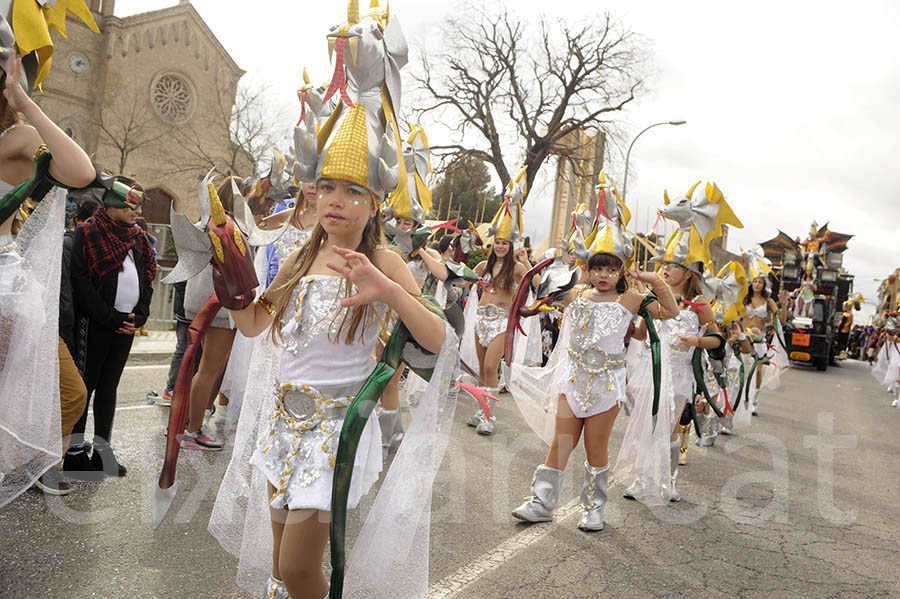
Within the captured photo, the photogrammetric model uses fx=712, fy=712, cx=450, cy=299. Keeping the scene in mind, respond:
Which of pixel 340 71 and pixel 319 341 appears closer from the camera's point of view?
pixel 319 341

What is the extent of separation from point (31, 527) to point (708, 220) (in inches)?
191

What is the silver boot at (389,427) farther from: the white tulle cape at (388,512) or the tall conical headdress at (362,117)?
the tall conical headdress at (362,117)

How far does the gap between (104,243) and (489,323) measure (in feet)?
12.9

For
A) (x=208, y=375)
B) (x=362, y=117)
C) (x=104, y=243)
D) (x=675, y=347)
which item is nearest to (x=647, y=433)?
(x=675, y=347)

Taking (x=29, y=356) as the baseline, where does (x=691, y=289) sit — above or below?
above

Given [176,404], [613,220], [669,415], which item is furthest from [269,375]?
[669,415]

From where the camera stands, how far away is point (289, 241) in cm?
485

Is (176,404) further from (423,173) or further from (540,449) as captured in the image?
(540,449)

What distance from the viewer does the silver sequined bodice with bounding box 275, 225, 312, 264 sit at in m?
4.81

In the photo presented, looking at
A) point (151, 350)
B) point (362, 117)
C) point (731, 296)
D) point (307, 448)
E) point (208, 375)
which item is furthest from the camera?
point (151, 350)

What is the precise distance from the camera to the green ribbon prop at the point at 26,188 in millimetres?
2652

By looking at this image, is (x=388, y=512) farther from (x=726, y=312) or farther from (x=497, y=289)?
(x=497, y=289)

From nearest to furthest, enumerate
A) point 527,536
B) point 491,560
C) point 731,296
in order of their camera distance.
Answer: point 491,560 → point 527,536 → point 731,296

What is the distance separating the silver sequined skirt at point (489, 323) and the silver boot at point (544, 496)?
273 centimetres
